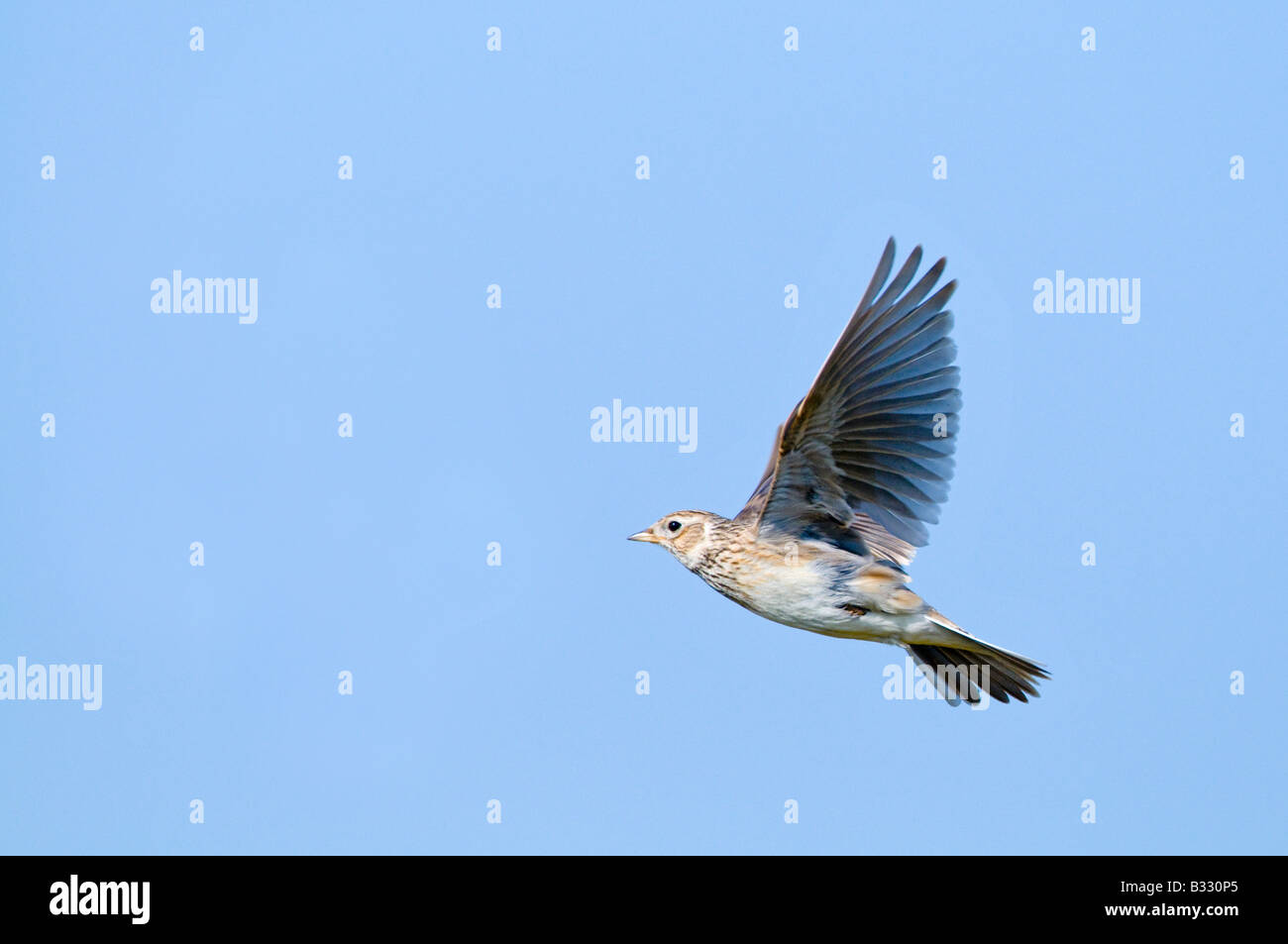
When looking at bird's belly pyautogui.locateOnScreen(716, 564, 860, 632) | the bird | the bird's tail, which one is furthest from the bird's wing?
the bird's tail

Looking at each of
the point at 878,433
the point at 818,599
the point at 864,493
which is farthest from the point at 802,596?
the point at 878,433

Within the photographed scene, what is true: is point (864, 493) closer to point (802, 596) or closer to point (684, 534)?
point (802, 596)

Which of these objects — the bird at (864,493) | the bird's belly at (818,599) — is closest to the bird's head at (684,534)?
the bird at (864,493)

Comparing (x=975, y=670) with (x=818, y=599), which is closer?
(x=818, y=599)

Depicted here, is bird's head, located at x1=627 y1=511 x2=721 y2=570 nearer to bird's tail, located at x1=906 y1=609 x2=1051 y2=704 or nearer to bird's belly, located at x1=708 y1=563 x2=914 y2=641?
bird's belly, located at x1=708 y1=563 x2=914 y2=641

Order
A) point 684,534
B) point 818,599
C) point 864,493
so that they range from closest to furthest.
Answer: point 818,599, point 864,493, point 684,534
